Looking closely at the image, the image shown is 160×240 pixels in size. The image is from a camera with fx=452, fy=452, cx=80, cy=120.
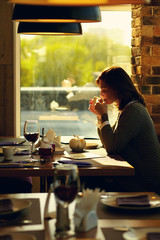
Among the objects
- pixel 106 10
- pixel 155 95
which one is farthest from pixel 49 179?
pixel 106 10

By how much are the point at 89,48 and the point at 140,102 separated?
1.64 metres

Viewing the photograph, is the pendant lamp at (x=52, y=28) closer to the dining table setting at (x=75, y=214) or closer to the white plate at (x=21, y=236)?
the dining table setting at (x=75, y=214)

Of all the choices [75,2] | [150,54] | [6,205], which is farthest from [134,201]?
[150,54]

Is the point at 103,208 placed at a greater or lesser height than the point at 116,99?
lesser

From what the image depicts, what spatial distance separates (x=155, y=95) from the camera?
3.94 meters

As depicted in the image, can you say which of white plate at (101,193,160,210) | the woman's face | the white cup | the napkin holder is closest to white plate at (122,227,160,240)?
the napkin holder

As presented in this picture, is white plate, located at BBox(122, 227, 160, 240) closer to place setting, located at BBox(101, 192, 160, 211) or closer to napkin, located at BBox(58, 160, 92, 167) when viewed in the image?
place setting, located at BBox(101, 192, 160, 211)

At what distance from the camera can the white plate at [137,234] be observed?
4.51 ft

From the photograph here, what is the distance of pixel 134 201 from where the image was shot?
1.72 m

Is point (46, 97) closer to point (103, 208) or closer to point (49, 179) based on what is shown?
point (49, 179)

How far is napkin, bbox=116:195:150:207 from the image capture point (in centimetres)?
169

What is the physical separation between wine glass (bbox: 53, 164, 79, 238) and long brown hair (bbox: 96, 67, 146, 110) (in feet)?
5.51

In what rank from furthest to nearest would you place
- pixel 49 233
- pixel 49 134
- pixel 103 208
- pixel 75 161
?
pixel 49 134 < pixel 75 161 < pixel 103 208 < pixel 49 233

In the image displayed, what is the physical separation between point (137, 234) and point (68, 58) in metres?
Result: 3.33
